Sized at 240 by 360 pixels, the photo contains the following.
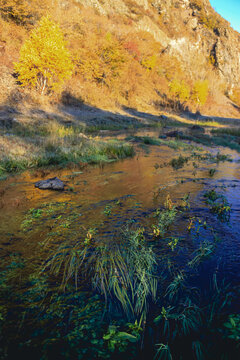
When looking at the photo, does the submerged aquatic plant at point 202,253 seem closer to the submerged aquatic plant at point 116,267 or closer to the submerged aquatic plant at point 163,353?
the submerged aquatic plant at point 116,267

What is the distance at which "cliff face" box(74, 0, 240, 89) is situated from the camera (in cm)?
6494

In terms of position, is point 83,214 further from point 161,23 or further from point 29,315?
point 161,23

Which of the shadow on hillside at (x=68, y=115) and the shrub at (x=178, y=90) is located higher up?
the shrub at (x=178, y=90)

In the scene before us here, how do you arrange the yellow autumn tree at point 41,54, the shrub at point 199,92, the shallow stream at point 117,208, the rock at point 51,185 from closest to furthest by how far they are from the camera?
the shallow stream at point 117,208 < the rock at point 51,185 < the yellow autumn tree at point 41,54 < the shrub at point 199,92

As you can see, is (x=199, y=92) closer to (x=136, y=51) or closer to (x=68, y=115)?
(x=136, y=51)

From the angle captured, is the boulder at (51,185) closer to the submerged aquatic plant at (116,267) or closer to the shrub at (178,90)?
the submerged aquatic plant at (116,267)

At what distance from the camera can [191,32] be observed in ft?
262

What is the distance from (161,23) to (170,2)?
1704cm

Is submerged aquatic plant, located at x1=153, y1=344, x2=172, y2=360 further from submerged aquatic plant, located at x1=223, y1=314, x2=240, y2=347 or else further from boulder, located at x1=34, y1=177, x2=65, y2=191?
boulder, located at x1=34, y1=177, x2=65, y2=191

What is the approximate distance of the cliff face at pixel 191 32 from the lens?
2557 inches

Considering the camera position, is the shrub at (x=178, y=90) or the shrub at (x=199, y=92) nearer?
the shrub at (x=178, y=90)

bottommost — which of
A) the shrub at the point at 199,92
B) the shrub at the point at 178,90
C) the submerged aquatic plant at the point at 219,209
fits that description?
the submerged aquatic plant at the point at 219,209

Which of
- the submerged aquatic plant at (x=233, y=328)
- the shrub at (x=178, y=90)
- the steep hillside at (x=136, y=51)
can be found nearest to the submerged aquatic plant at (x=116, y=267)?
the submerged aquatic plant at (x=233, y=328)

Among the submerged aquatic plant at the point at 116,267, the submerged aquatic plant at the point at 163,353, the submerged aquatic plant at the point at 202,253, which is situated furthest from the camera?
the submerged aquatic plant at the point at 202,253
